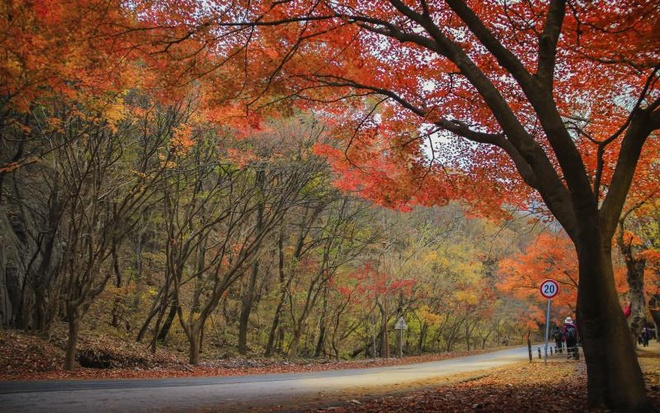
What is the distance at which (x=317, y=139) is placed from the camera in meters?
17.8

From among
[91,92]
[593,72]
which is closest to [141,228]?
[91,92]

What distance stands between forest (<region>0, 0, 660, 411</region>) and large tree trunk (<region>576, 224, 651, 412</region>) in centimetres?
2

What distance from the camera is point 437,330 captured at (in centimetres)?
4175

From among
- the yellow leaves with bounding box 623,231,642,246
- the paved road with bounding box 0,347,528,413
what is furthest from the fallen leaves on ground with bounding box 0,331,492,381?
the yellow leaves with bounding box 623,231,642,246

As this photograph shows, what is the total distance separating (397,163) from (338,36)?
4.03 m

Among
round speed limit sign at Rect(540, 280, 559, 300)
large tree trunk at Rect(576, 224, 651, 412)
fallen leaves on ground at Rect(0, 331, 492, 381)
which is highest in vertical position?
round speed limit sign at Rect(540, 280, 559, 300)

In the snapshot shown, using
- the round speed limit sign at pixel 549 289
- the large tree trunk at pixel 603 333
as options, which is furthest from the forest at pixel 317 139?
the round speed limit sign at pixel 549 289

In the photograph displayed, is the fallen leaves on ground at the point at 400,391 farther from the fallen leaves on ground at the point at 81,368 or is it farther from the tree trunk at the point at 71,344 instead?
the tree trunk at the point at 71,344

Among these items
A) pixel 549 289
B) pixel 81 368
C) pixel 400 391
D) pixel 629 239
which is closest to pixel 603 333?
pixel 400 391

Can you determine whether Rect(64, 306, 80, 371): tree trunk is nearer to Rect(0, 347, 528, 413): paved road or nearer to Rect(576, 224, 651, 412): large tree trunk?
Rect(0, 347, 528, 413): paved road

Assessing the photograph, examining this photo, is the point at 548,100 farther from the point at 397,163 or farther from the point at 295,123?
the point at 295,123

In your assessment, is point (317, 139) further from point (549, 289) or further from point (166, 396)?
point (166, 396)

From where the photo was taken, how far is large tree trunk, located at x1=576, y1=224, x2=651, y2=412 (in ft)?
17.1

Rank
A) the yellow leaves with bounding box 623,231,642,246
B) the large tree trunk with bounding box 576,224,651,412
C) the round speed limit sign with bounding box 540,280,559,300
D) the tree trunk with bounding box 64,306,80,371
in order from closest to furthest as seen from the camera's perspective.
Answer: the large tree trunk with bounding box 576,224,651,412, the tree trunk with bounding box 64,306,80,371, the round speed limit sign with bounding box 540,280,559,300, the yellow leaves with bounding box 623,231,642,246
